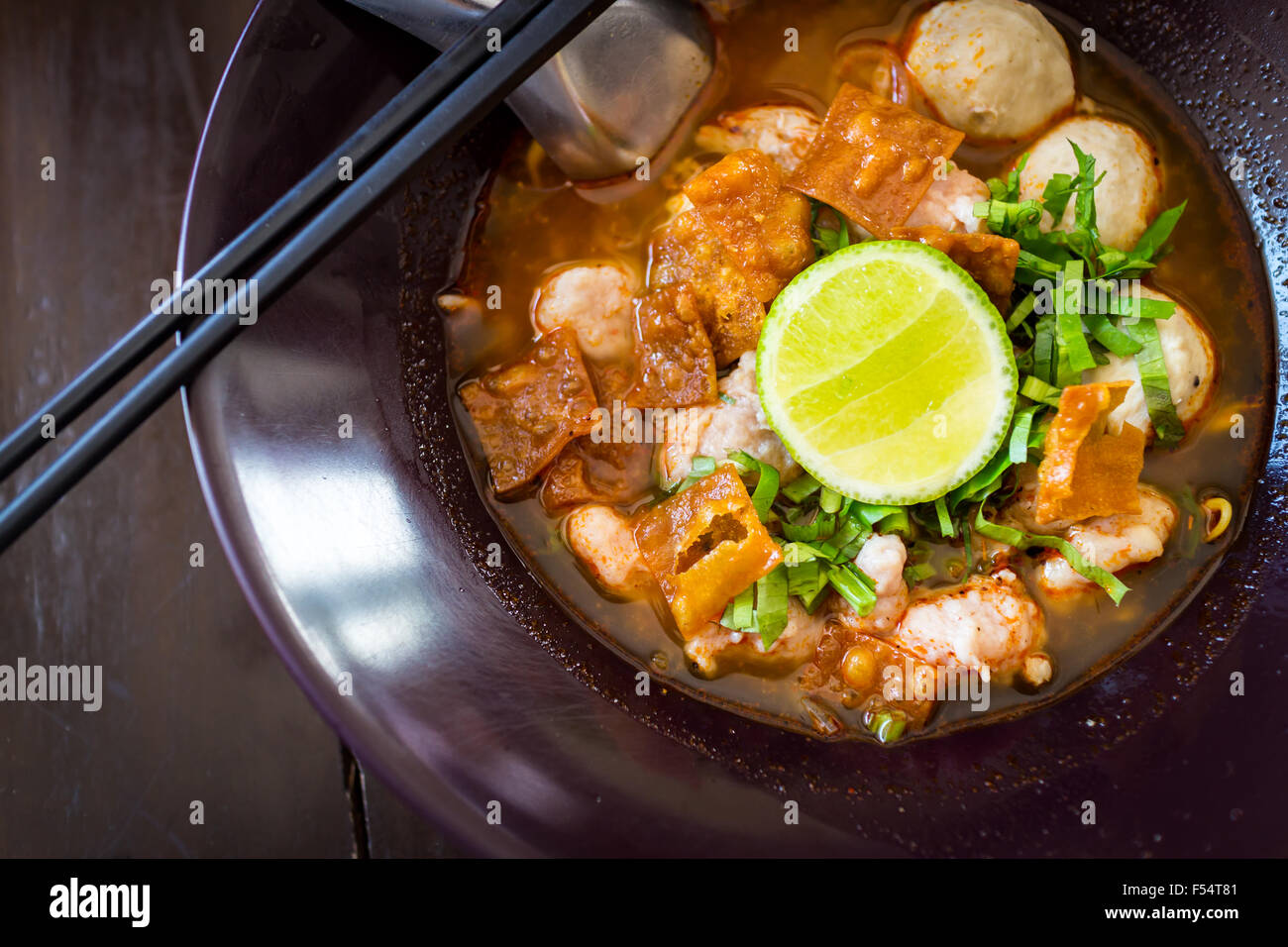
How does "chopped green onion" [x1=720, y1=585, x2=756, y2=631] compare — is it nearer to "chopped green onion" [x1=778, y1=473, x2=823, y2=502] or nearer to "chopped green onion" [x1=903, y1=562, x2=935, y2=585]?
"chopped green onion" [x1=778, y1=473, x2=823, y2=502]

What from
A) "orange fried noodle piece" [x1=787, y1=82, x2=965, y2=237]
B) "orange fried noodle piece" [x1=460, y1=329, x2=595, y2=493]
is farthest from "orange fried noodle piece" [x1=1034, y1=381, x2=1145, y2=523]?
"orange fried noodle piece" [x1=460, y1=329, x2=595, y2=493]

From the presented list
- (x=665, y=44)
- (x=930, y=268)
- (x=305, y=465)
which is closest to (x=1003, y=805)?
(x=930, y=268)

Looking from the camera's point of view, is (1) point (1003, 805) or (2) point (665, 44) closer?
(1) point (1003, 805)

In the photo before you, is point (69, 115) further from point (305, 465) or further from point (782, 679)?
point (782, 679)

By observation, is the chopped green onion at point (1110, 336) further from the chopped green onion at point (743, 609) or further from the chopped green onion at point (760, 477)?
the chopped green onion at point (743, 609)

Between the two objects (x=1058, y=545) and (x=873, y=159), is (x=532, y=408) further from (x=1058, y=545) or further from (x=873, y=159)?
(x=1058, y=545)
